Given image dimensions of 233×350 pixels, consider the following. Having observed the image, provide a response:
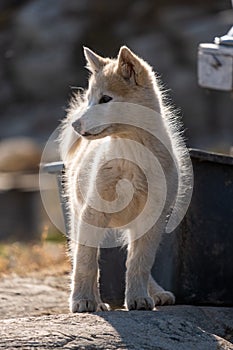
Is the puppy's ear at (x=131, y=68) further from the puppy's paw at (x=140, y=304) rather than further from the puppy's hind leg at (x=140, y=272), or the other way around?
the puppy's paw at (x=140, y=304)

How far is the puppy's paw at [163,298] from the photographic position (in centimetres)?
557

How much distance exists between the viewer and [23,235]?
13.1 meters

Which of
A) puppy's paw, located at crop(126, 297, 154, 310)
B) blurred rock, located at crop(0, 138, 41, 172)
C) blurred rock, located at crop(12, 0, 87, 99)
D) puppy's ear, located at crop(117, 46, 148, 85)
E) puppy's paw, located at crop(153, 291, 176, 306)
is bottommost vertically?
blurred rock, located at crop(0, 138, 41, 172)

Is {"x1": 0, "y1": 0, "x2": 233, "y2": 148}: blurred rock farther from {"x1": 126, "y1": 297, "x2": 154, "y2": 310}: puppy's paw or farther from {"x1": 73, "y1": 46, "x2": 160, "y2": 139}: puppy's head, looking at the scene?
{"x1": 126, "y1": 297, "x2": 154, "y2": 310}: puppy's paw

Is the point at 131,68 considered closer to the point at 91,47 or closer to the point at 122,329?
the point at 122,329

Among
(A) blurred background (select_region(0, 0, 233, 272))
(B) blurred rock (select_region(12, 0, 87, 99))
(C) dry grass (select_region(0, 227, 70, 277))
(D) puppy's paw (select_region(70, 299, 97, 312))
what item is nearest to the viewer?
(D) puppy's paw (select_region(70, 299, 97, 312))

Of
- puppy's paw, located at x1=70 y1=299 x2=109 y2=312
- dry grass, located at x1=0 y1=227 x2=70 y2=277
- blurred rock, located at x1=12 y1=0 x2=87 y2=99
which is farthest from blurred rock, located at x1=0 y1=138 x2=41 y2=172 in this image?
puppy's paw, located at x1=70 y1=299 x2=109 y2=312

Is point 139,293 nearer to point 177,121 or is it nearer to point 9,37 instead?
point 177,121

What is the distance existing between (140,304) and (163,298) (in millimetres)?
521

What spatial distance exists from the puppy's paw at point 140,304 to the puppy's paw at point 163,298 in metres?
0.45

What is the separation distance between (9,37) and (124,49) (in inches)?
639

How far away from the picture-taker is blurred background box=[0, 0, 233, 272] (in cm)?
2059

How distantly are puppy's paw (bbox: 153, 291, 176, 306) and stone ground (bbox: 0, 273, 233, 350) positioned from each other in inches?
7.6

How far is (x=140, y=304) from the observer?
A: 5.07 m
